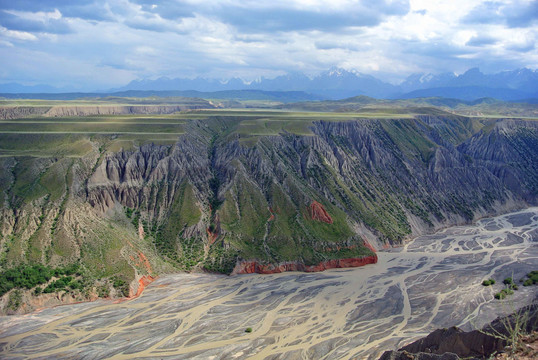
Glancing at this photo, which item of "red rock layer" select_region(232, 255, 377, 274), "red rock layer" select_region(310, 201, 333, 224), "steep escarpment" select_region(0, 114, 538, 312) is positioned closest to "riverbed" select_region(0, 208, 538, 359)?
"red rock layer" select_region(232, 255, 377, 274)

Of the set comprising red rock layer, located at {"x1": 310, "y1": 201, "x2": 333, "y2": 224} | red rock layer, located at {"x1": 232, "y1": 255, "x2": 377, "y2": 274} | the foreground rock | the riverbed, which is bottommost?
the riverbed

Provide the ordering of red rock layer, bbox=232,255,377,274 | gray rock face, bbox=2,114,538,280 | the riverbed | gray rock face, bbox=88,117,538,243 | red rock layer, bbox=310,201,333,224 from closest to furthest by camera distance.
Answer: the riverbed, red rock layer, bbox=232,255,377,274, gray rock face, bbox=2,114,538,280, red rock layer, bbox=310,201,333,224, gray rock face, bbox=88,117,538,243

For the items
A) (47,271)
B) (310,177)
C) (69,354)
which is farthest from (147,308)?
(310,177)

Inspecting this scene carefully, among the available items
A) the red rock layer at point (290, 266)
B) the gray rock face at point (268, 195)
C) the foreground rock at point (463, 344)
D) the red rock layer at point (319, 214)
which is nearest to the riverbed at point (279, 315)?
the red rock layer at point (290, 266)

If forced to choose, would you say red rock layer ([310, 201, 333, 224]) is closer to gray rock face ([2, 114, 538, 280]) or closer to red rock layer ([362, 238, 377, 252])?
gray rock face ([2, 114, 538, 280])

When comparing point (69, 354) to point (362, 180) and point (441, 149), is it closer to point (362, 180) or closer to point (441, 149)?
point (362, 180)
